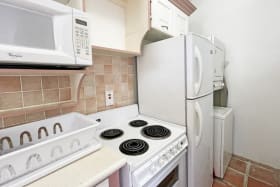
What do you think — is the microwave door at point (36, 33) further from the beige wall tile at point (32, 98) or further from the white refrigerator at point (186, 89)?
the white refrigerator at point (186, 89)

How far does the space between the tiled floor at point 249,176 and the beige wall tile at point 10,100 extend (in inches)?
83.3

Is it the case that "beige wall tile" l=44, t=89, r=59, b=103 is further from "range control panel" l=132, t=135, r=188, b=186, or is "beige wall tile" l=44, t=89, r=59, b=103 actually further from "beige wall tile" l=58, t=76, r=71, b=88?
"range control panel" l=132, t=135, r=188, b=186

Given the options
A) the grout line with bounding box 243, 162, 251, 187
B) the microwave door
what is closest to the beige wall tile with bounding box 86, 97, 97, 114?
the microwave door

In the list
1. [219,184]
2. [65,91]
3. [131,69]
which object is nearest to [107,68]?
[131,69]

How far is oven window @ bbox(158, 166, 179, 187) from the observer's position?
3.30 feet

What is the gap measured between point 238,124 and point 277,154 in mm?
543

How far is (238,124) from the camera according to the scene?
2.14m

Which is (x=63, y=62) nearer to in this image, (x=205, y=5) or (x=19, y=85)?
(x=19, y=85)

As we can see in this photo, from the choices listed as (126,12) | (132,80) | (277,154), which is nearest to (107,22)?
(126,12)

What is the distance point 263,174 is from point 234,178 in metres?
0.39

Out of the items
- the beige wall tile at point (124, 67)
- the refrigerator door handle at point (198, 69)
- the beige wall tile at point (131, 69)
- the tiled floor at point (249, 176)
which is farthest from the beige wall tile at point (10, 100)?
the tiled floor at point (249, 176)

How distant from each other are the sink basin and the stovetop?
23 centimetres

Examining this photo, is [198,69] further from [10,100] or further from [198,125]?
[10,100]

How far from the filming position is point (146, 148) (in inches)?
36.6
